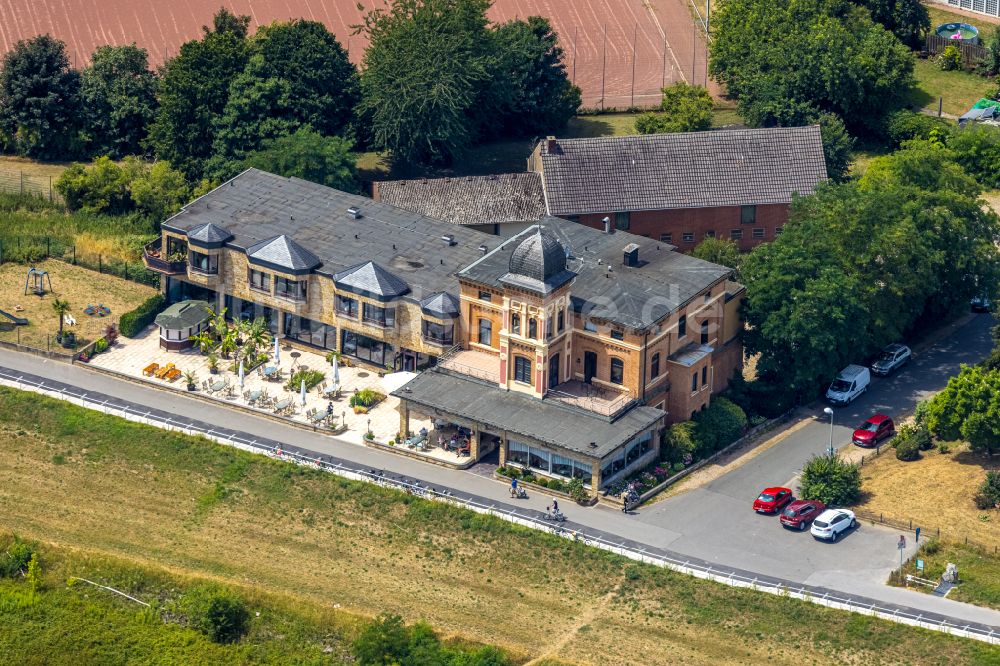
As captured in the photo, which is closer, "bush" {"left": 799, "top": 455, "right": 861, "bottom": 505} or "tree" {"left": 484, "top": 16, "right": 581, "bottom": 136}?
"bush" {"left": 799, "top": 455, "right": 861, "bottom": 505}

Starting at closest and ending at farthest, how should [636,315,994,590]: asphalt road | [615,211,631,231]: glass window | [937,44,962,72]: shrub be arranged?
[636,315,994,590]: asphalt road → [615,211,631,231]: glass window → [937,44,962,72]: shrub

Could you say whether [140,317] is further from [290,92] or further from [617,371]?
[617,371]

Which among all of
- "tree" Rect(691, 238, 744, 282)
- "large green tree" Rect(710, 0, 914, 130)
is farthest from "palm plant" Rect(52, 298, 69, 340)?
"large green tree" Rect(710, 0, 914, 130)

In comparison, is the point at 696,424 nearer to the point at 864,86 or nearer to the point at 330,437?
the point at 330,437

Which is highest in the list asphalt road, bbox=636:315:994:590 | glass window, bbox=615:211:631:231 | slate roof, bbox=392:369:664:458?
glass window, bbox=615:211:631:231

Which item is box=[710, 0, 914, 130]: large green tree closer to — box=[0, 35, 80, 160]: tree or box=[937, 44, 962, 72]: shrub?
box=[937, 44, 962, 72]: shrub

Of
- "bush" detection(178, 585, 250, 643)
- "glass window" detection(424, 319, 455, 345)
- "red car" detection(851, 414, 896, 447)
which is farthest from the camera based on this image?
"glass window" detection(424, 319, 455, 345)

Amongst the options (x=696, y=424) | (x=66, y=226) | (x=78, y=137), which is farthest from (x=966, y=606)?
(x=78, y=137)
